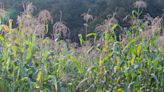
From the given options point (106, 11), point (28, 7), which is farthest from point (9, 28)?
point (106, 11)

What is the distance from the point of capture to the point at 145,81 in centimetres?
463

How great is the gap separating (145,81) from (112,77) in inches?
14.8

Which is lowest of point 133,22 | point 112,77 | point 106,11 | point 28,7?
point 106,11

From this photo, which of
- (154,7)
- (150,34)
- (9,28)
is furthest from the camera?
(154,7)

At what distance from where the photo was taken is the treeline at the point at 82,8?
64.8ft

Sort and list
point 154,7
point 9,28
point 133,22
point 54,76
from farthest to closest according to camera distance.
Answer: point 154,7
point 133,22
point 9,28
point 54,76

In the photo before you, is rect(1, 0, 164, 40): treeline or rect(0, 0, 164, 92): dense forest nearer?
rect(0, 0, 164, 92): dense forest

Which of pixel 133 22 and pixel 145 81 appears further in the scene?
pixel 133 22

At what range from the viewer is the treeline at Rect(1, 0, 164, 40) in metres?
19.8

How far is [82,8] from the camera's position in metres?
22.5

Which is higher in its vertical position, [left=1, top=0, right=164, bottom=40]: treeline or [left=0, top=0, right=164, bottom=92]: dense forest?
[left=0, top=0, right=164, bottom=92]: dense forest

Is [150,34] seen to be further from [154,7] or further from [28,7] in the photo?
[154,7]

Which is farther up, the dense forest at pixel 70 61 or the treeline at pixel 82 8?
the dense forest at pixel 70 61

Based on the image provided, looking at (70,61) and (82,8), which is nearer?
(70,61)
